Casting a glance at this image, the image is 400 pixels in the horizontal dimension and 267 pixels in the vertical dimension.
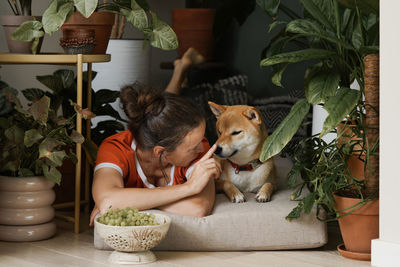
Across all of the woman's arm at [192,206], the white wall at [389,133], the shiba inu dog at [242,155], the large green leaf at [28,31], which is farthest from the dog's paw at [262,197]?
the large green leaf at [28,31]

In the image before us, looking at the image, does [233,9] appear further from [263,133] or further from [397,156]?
[397,156]

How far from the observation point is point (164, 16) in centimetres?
446

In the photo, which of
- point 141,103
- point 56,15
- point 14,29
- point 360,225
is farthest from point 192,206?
point 14,29

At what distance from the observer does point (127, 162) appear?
9.12 ft

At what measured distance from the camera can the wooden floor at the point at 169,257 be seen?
8.18 ft

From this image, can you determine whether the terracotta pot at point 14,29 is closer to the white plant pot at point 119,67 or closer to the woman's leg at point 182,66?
the white plant pot at point 119,67

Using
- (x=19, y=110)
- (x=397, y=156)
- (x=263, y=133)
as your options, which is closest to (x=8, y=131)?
(x=19, y=110)

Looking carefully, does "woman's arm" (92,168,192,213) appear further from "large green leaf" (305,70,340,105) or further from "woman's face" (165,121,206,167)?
"large green leaf" (305,70,340,105)

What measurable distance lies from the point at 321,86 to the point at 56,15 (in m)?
1.13

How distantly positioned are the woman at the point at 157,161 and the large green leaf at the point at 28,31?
0.47m

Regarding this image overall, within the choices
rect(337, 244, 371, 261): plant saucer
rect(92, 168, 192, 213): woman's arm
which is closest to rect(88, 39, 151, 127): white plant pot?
rect(92, 168, 192, 213): woman's arm

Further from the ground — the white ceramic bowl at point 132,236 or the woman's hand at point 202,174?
the woman's hand at point 202,174

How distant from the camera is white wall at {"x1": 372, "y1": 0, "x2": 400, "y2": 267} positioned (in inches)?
89.9

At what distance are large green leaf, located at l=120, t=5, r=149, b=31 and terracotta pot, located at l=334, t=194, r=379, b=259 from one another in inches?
43.6
